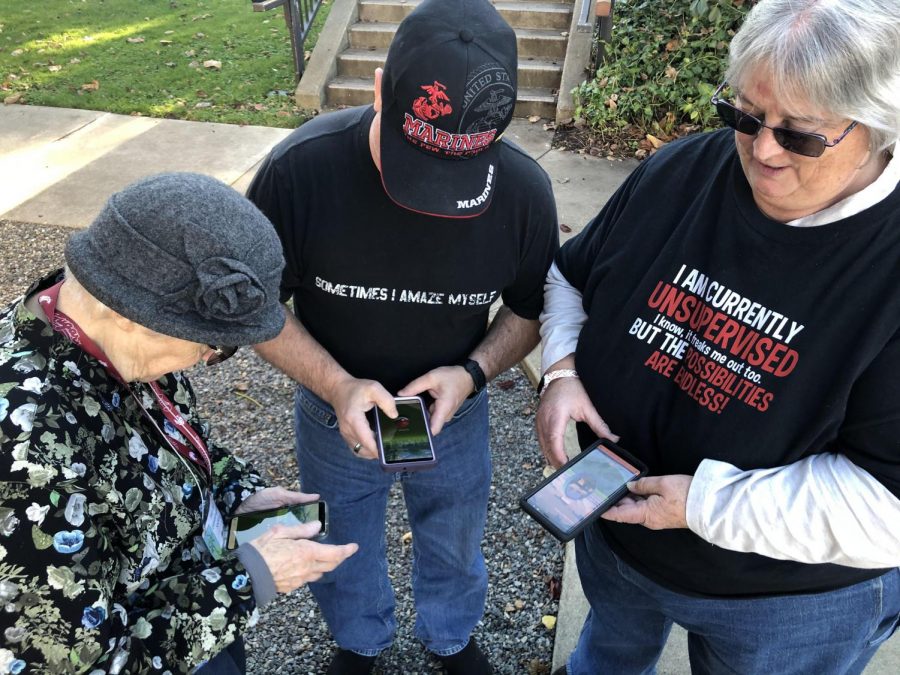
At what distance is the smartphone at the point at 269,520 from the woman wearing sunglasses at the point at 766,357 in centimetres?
69

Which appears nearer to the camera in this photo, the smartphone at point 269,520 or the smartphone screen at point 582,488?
the smartphone screen at point 582,488

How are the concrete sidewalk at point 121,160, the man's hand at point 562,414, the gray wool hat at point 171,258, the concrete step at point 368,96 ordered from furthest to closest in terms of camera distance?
the concrete step at point 368,96 < the concrete sidewalk at point 121,160 < the man's hand at point 562,414 < the gray wool hat at point 171,258

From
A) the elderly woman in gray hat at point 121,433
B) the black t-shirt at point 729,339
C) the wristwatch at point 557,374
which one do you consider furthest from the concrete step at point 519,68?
the elderly woman in gray hat at point 121,433

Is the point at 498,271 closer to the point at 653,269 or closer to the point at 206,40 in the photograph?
the point at 653,269

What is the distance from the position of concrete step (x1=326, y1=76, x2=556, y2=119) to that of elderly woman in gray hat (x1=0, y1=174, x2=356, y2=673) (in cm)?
633

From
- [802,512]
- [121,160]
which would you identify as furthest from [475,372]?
[121,160]

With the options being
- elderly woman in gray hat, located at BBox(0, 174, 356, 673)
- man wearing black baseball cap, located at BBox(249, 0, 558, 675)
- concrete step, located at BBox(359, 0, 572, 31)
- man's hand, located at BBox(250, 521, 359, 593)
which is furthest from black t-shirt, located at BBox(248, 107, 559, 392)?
concrete step, located at BBox(359, 0, 572, 31)

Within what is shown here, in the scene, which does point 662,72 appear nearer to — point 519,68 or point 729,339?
point 519,68

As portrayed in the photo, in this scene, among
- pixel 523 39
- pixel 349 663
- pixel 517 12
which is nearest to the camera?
pixel 349 663

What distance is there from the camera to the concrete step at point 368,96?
24.4ft

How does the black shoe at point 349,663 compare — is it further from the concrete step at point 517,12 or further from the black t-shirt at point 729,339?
the concrete step at point 517,12

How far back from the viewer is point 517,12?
8203 millimetres

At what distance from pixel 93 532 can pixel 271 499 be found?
806mm

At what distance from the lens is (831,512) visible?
1534 millimetres
